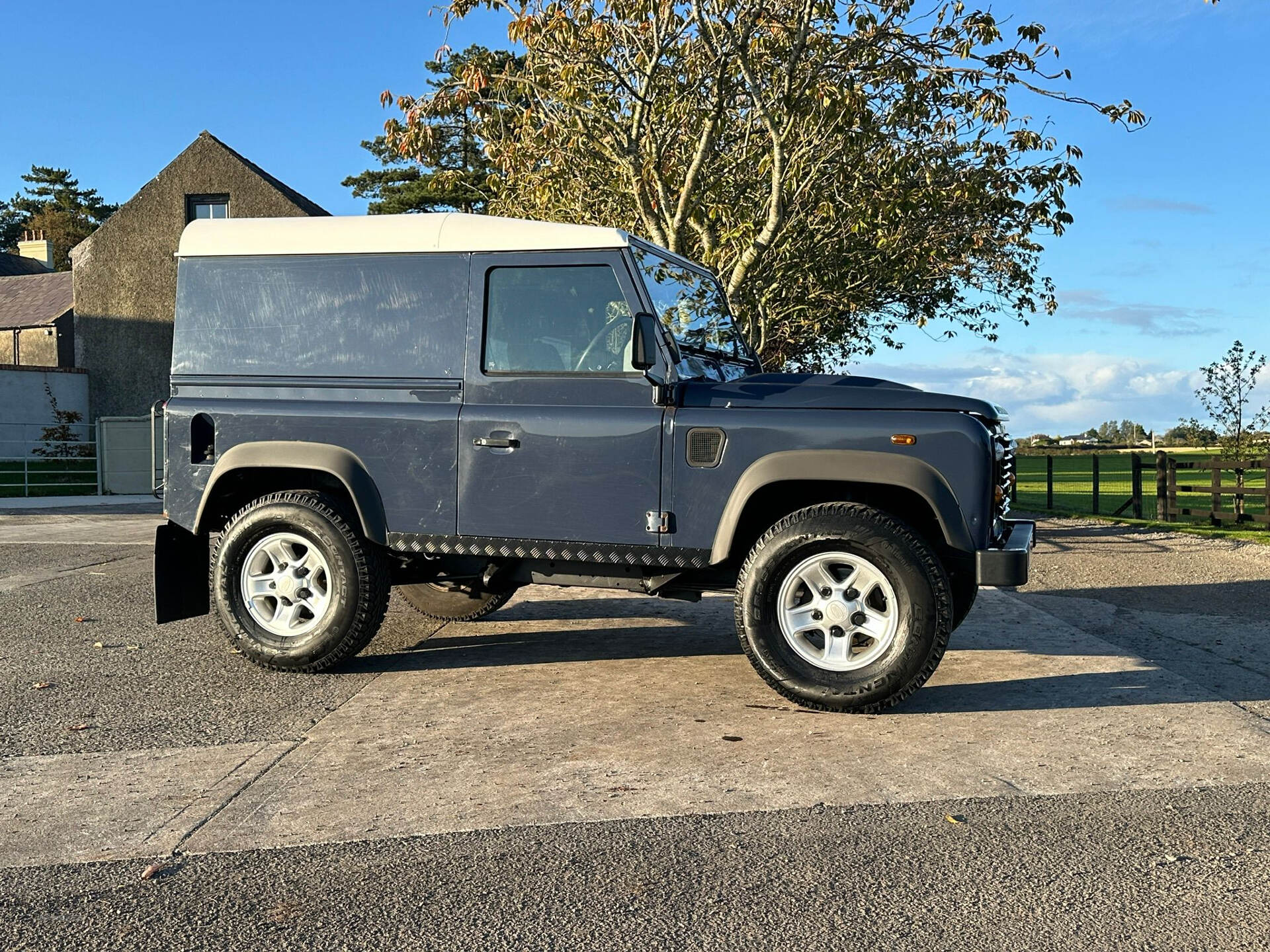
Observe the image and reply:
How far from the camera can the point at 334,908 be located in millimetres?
3311

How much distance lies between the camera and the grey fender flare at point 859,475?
18.2 ft

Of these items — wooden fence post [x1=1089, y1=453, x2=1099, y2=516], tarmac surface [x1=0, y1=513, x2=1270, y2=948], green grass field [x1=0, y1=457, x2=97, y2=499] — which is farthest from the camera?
green grass field [x1=0, y1=457, x2=97, y2=499]

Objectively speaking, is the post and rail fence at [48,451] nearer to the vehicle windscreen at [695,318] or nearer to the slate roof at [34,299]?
the slate roof at [34,299]

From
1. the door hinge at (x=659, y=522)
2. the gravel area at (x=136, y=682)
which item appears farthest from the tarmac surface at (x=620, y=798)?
the door hinge at (x=659, y=522)

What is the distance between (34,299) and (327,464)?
42209mm

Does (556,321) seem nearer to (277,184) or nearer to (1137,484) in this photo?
(1137,484)

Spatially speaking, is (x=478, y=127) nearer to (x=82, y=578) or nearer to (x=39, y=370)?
(x=82, y=578)

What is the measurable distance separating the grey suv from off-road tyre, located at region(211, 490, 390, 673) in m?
0.01

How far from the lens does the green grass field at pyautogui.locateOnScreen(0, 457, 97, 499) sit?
1076 inches

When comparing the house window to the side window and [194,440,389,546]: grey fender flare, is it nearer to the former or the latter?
[194,440,389,546]: grey fender flare

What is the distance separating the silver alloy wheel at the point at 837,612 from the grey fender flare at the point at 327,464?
2264mm

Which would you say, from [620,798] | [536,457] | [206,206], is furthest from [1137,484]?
[206,206]

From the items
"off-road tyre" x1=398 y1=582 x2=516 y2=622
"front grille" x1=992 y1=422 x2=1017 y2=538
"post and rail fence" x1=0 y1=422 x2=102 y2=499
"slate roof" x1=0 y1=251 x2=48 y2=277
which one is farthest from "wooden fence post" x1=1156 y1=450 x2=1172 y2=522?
"slate roof" x1=0 y1=251 x2=48 y2=277

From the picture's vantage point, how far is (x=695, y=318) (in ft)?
22.4
